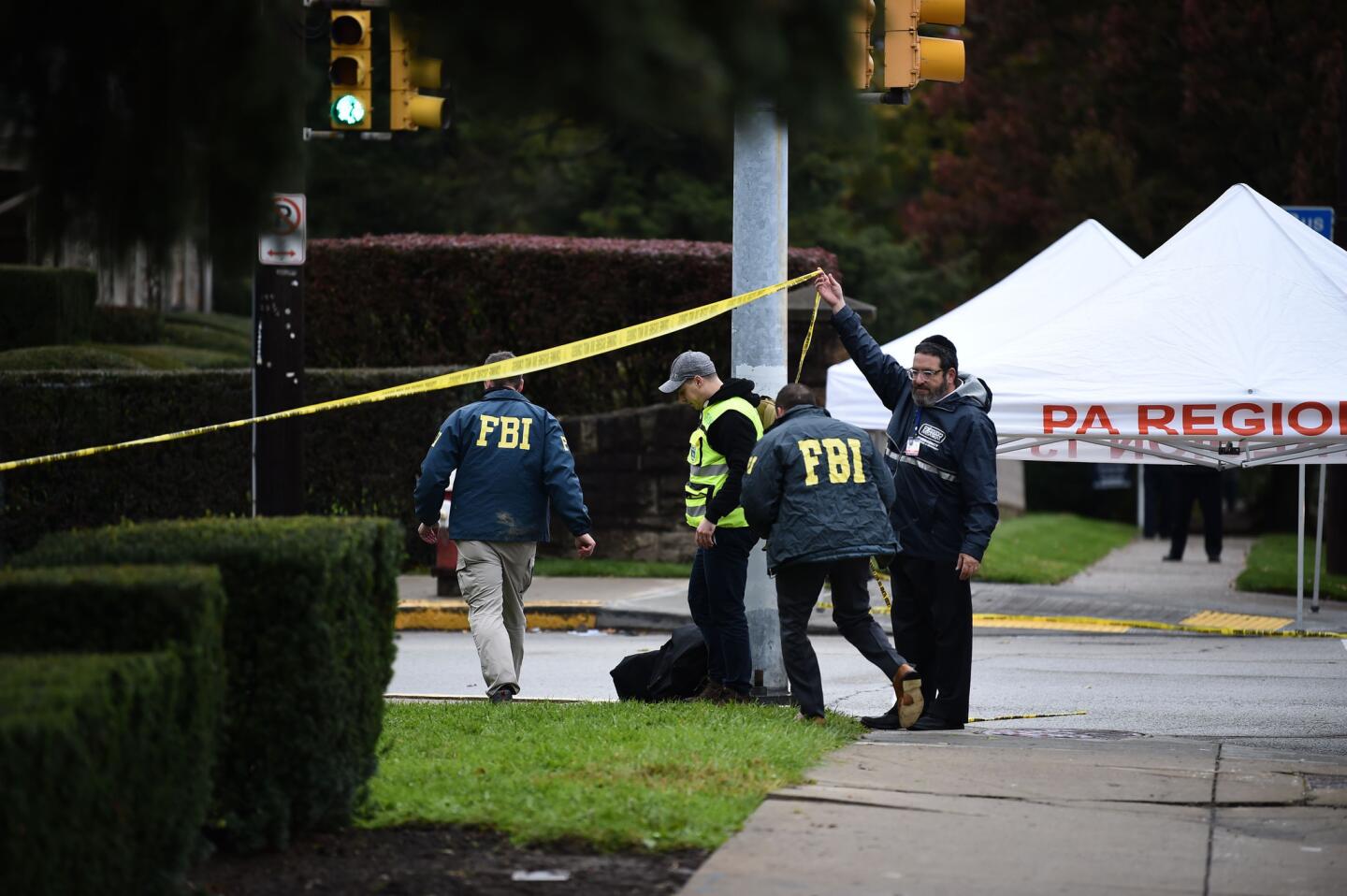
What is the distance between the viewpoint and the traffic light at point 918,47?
34.1 ft

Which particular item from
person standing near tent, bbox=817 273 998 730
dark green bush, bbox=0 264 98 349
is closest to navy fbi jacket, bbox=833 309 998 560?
person standing near tent, bbox=817 273 998 730

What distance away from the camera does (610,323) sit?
18172 mm

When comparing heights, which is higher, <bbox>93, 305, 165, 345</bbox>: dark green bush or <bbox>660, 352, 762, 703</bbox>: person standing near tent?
<bbox>93, 305, 165, 345</bbox>: dark green bush

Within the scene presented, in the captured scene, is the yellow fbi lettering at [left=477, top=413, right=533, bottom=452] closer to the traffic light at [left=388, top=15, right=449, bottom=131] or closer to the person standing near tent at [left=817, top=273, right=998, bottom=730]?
Answer: the person standing near tent at [left=817, top=273, right=998, bottom=730]

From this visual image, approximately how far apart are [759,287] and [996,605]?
6.54 metres

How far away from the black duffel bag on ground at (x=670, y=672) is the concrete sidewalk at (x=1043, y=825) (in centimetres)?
143

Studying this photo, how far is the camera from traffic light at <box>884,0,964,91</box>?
1038cm

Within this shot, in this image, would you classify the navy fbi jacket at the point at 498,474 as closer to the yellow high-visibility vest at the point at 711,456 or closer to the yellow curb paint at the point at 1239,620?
the yellow high-visibility vest at the point at 711,456

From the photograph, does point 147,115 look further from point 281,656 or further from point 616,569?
point 616,569

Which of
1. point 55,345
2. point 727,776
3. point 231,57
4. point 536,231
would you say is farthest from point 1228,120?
point 231,57

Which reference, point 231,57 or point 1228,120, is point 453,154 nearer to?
point 1228,120

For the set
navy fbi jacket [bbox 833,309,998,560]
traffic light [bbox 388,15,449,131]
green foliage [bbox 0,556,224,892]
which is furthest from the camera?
traffic light [bbox 388,15,449,131]

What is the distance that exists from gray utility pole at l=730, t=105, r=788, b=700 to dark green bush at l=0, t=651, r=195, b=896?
4767 mm

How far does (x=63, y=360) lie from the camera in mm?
17016
